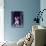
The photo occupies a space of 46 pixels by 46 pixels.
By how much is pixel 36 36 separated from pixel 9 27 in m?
2.75

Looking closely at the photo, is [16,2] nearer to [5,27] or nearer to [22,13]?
[22,13]

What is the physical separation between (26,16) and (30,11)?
0.25m

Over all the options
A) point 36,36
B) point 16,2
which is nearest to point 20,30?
point 16,2

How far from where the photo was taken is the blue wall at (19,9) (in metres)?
5.18

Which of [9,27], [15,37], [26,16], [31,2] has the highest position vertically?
[31,2]

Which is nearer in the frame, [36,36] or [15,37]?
[36,36]

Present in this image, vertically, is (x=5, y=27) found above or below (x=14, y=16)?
below

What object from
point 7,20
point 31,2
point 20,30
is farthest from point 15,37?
point 31,2

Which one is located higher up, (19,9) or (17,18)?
(19,9)

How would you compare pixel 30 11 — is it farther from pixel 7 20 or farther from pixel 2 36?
pixel 2 36

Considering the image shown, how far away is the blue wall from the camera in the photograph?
5.18 metres

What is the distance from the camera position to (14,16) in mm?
5246

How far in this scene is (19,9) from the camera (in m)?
5.23

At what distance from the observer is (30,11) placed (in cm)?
525
